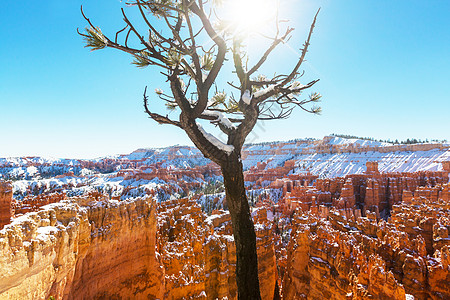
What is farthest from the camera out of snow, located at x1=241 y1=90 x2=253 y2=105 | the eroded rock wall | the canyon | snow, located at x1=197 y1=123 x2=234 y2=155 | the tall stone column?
the tall stone column

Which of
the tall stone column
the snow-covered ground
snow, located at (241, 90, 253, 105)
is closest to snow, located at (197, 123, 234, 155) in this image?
snow, located at (241, 90, 253, 105)

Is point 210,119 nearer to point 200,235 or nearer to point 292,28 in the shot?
point 292,28

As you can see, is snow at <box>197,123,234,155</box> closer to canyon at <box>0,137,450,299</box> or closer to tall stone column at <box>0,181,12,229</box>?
canyon at <box>0,137,450,299</box>

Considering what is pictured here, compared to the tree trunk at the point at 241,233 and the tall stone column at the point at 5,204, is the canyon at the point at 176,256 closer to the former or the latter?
the tall stone column at the point at 5,204

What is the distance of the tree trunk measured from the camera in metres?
2.61

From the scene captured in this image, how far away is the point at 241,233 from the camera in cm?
267

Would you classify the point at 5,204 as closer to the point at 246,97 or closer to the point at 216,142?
the point at 216,142

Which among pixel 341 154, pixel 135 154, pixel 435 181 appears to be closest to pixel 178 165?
pixel 135 154

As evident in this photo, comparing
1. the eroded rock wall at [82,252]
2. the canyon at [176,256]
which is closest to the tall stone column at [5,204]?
the canyon at [176,256]

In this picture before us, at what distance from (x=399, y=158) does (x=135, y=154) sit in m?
151

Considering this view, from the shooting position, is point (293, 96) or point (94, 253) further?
point (94, 253)

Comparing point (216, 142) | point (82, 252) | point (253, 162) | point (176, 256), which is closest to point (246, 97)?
point (216, 142)

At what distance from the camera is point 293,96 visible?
12.4 feet

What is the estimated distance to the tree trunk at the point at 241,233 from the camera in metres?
2.61
